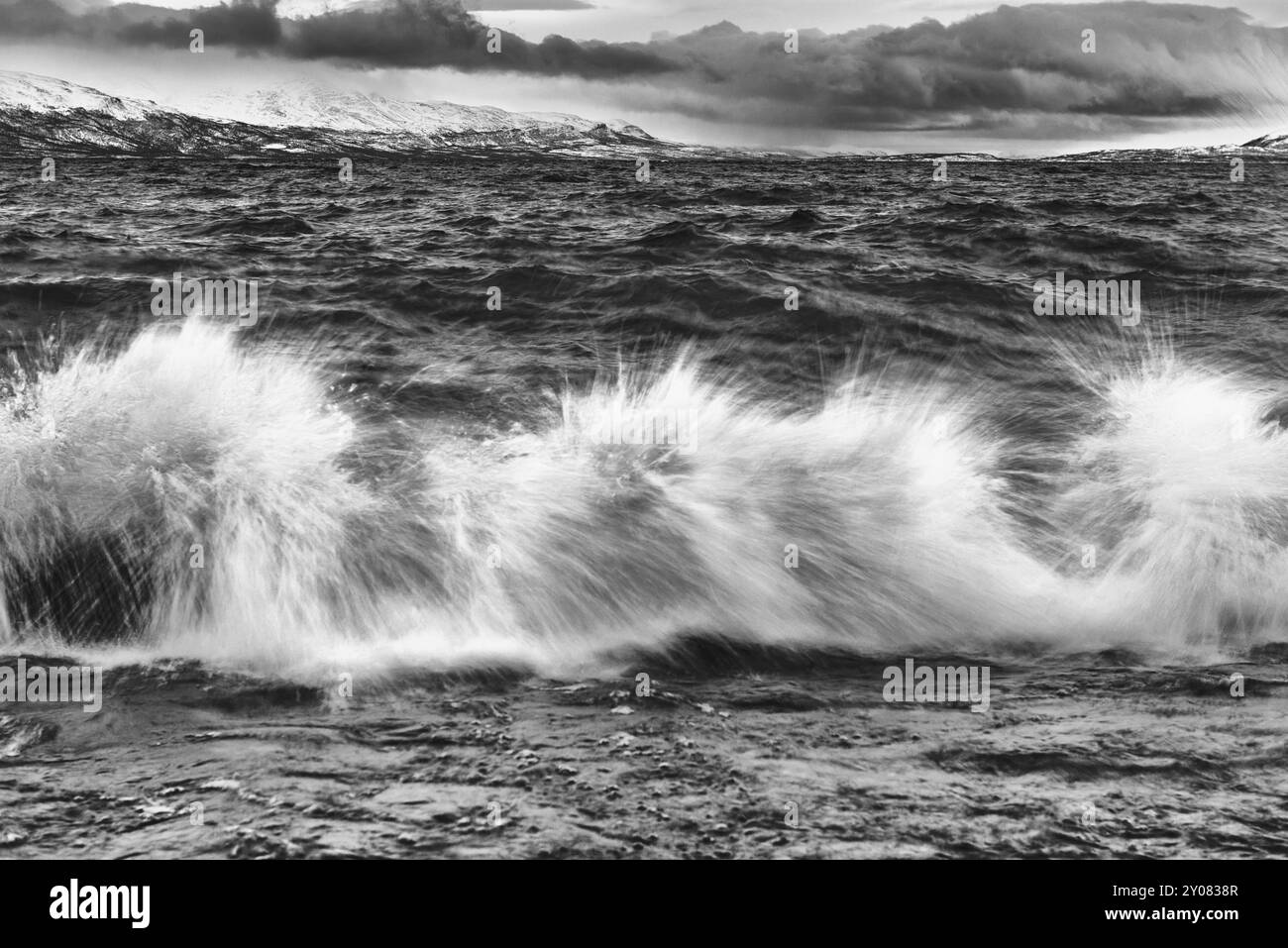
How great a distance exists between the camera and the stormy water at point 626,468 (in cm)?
620

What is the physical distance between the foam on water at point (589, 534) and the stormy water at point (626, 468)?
26 millimetres

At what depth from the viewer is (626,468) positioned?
24.3 feet

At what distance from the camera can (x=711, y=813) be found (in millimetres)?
3922

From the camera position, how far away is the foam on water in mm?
6102

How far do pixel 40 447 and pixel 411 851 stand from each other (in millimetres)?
5386

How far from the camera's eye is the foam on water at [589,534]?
20.0 feet

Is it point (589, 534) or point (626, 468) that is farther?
point (626, 468)

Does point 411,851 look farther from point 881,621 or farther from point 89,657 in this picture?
point 881,621

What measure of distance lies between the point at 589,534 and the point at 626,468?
78cm

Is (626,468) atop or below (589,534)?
atop

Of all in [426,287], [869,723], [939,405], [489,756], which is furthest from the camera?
[426,287]

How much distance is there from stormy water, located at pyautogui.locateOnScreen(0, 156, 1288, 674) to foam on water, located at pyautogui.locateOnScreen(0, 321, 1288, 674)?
1.0 inches
